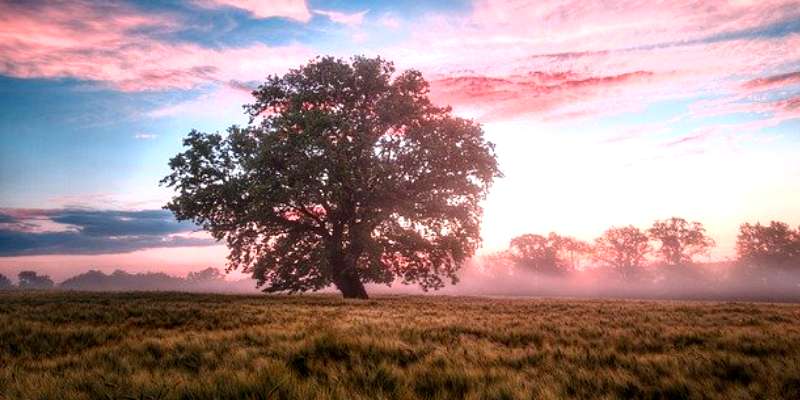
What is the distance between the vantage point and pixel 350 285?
28.7 m

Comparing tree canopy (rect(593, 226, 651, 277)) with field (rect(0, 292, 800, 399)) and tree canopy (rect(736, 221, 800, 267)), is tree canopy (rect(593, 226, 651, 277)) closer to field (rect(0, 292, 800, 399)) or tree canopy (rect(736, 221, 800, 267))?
tree canopy (rect(736, 221, 800, 267))

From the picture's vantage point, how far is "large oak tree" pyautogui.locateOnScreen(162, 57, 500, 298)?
25.3 metres

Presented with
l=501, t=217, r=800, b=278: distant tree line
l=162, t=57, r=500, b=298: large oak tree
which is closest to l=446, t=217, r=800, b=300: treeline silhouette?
l=501, t=217, r=800, b=278: distant tree line

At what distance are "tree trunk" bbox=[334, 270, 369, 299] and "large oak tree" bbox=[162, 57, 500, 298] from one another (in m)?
0.07

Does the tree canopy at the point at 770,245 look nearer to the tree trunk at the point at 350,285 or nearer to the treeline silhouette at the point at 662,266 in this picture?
the treeline silhouette at the point at 662,266

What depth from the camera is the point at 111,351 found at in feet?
21.6

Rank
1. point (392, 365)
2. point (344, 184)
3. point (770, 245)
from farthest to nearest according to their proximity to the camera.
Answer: point (770, 245) < point (344, 184) < point (392, 365)

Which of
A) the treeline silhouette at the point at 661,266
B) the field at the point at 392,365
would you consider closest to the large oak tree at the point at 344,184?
the field at the point at 392,365

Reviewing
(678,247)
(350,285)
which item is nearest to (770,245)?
(678,247)

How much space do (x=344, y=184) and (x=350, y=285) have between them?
22.7 ft

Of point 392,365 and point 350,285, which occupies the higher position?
point 392,365

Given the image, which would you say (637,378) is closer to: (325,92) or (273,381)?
(273,381)

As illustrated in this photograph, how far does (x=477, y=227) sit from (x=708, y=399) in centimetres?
2386

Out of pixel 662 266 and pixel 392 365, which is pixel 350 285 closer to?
pixel 392 365
